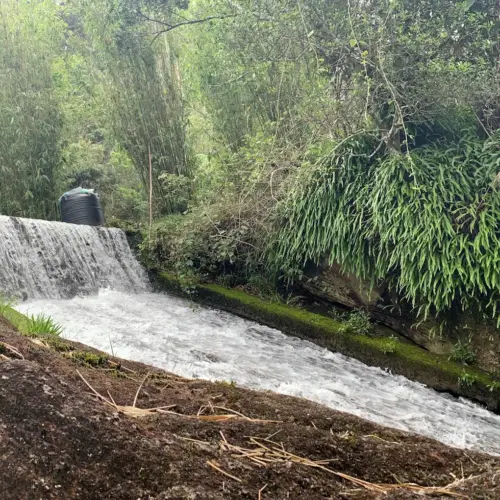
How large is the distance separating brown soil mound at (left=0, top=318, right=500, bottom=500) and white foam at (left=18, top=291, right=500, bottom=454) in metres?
1.82

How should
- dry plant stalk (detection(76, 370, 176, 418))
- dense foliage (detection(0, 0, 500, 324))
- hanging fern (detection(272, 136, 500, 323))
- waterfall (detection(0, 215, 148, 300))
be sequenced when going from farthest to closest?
waterfall (detection(0, 215, 148, 300)) → dense foliage (detection(0, 0, 500, 324)) → hanging fern (detection(272, 136, 500, 323)) → dry plant stalk (detection(76, 370, 176, 418))

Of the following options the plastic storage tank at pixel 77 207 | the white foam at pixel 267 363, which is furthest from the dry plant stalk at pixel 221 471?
the plastic storage tank at pixel 77 207

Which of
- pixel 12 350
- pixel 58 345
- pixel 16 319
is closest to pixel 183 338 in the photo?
pixel 16 319

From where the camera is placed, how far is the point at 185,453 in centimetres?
109

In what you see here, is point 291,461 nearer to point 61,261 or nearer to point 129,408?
point 129,408

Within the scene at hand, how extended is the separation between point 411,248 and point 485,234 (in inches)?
27.6

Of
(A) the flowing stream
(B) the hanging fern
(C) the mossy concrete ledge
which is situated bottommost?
(C) the mossy concrete ledge

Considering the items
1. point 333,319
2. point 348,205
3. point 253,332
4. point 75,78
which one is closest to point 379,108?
point 348,205

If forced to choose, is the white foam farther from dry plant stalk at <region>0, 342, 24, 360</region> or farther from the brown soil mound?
the brown soil mound

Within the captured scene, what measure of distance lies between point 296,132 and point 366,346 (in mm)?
3194

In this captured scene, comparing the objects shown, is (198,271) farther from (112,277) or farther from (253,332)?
(253,332)

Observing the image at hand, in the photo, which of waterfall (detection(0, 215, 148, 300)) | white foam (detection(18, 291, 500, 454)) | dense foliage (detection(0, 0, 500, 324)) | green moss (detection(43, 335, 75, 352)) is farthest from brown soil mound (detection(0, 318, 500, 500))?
waterfall (detection(0, 215, 148, 300))

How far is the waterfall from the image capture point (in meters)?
5.96

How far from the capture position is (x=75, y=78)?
37.9ft
